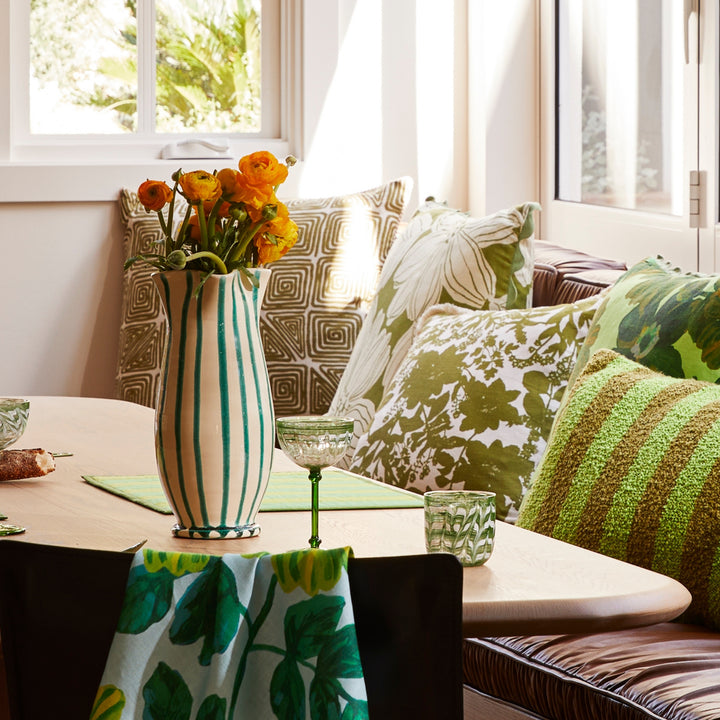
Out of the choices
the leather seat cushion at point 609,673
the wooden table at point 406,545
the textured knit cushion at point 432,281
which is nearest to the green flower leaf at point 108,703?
the wooden table at point 406,545

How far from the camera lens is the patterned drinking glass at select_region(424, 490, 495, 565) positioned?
1279 mm

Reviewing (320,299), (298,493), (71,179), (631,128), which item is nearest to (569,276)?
(631,128)

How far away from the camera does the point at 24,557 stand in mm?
953

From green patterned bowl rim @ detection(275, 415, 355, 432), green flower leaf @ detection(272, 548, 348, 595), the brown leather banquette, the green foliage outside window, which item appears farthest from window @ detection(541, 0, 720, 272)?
green flower leaf @ detection(272, 548, 348, 595)

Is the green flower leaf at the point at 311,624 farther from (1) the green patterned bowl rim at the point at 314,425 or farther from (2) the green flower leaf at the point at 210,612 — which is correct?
(1) the green patterned bowl rim at the point at 314,425

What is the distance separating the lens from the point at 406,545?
1389 millimetres

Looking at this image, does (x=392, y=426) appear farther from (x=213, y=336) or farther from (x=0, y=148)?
(x=0, y=148)

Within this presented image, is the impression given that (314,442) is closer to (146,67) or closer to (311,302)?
(311,302)

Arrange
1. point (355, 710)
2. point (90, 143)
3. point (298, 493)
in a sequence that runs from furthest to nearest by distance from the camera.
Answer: point (90, 143)
point (298, 493)
point (355, 710)

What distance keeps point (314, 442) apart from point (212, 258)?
0.76 feet

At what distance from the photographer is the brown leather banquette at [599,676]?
143 cm

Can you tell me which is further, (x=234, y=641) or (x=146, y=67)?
(x=146, y=67)

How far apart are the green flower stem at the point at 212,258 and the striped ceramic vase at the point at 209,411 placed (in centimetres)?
1

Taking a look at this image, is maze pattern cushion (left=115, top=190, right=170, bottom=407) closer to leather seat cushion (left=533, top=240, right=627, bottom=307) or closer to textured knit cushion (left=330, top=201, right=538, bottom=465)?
textured knit cushion (left=330, top=201, right=538, bottom=465)
